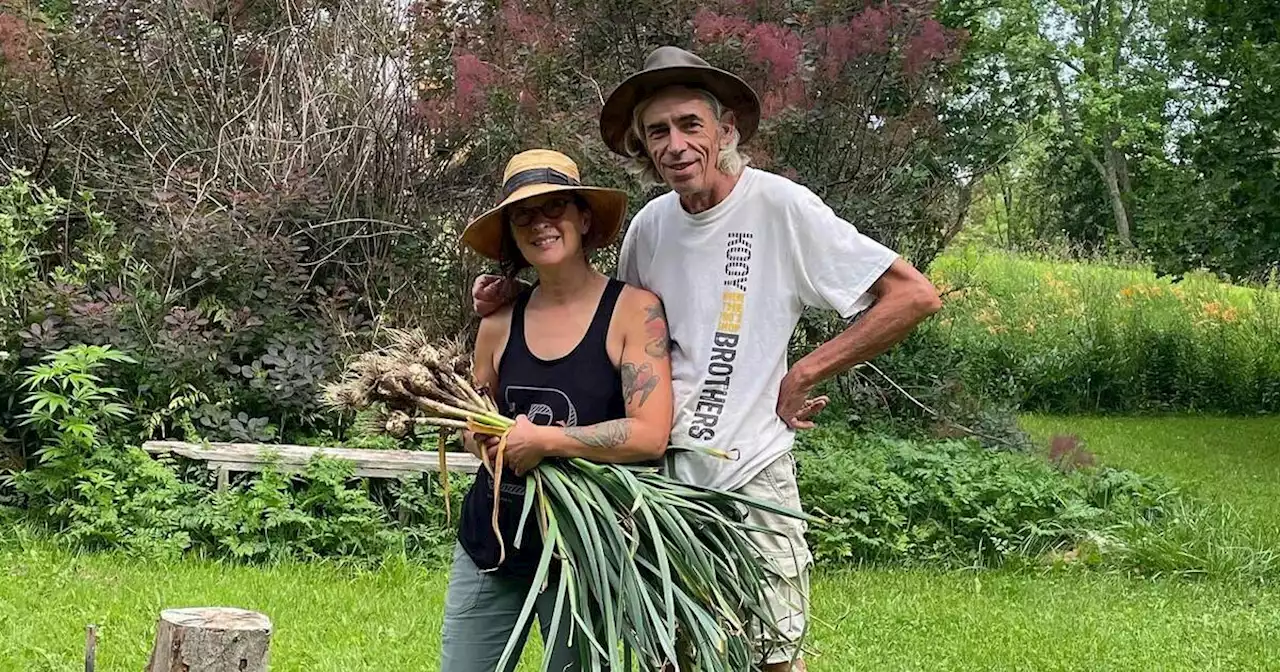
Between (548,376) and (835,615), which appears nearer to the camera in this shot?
(548,376)

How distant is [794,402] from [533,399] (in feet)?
1.71

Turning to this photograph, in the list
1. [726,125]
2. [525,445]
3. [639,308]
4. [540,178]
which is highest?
[726,125]

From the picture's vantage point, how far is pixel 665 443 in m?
2.31

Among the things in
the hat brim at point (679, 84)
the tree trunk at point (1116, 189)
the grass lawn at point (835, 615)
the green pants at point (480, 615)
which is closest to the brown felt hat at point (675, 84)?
the hat brim at point (679, 84)

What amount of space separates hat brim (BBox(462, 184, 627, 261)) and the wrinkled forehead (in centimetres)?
17

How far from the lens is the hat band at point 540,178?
237 centimetres

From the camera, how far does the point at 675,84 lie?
2.38m

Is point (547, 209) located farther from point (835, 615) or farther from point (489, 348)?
point (835, 615)

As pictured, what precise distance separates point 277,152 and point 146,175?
864 mm

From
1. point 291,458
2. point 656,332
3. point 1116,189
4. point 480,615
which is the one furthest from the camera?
point 1116,189

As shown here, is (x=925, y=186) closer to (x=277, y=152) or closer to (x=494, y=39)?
(x=494, y=39)

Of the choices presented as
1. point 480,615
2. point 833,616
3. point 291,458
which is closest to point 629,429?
point 480,615

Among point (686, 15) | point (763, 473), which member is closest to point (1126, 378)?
point (686, 15)

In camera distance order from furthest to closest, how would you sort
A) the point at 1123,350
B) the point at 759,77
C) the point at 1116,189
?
the point at 1116,189 → the point at 1123,350 → the point at 759,77
